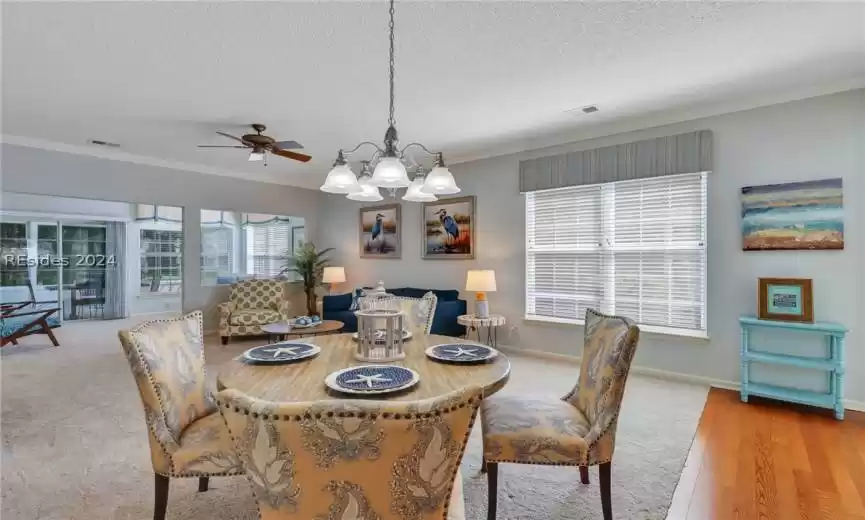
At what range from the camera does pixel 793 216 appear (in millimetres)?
3293

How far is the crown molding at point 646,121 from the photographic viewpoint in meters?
3.22

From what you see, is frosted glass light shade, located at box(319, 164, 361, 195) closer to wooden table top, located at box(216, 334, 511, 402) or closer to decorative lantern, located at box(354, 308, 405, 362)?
decorative lantern, located at box(354, 308, 405, 362)

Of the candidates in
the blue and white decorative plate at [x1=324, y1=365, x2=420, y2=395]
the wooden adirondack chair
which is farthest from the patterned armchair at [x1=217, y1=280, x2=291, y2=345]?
the blue and white decorative plate at [x1=324, y1=365, x2=420, y2=395]

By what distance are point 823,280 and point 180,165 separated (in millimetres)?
7092

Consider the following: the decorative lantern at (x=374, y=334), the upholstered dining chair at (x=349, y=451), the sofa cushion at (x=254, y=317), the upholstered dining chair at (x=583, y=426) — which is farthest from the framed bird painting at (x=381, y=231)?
the upholstered dining chair at (x=349, y=451)

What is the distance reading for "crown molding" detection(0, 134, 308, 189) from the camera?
4562 millimetres

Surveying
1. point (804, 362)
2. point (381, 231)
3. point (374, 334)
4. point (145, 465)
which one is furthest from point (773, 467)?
point (381, 231)

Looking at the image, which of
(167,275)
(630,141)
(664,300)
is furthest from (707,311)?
(167,275)

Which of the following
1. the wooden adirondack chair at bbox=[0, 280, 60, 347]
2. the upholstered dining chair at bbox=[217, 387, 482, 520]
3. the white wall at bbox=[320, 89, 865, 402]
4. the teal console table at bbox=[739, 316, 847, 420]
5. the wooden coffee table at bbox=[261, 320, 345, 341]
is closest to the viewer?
the upholstered dining chair at bbox=[217, 387, 482, 520]

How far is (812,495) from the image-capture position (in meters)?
2.05

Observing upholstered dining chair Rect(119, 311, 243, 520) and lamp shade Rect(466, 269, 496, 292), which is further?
lamp shade Rect(466, 269, 496, 292)

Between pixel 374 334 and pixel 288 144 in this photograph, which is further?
pixel 288 144

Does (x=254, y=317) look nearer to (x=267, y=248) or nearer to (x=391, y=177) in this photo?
(x=267, y=248)

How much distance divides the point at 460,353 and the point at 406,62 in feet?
6.43
